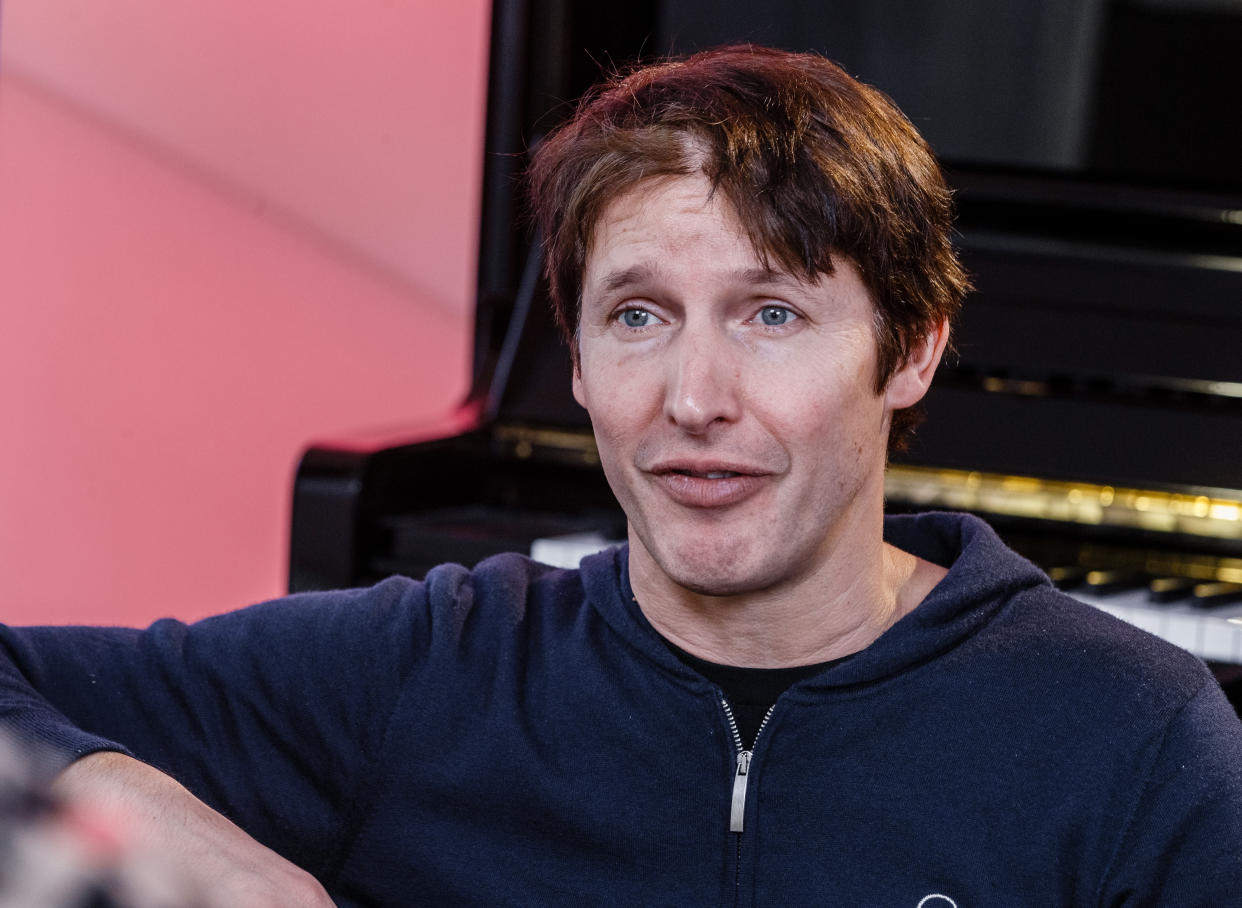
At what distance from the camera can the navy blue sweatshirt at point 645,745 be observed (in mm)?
1144

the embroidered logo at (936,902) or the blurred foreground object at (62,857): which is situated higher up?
the blurred foreground object at (62,857)

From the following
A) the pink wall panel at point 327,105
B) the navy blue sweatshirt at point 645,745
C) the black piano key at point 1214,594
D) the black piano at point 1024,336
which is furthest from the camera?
the pink wall panel at point 327,105

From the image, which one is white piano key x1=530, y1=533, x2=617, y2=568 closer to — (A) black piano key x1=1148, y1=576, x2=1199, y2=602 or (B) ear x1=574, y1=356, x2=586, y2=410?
(B) ear x1=574, y1=356, x2=586, y2=410

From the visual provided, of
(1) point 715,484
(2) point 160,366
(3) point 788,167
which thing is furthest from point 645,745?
(2) point 160,366

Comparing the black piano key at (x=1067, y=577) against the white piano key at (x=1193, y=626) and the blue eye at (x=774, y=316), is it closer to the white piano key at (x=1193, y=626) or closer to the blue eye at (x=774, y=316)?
the white piano key at (x=1193, y=626)

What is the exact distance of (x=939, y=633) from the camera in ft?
4.04

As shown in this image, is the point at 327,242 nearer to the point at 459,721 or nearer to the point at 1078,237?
the point at 1078,237

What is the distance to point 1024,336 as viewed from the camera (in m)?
2.16

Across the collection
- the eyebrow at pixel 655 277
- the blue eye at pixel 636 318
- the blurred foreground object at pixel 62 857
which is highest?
the eyebrow at pixel 655 277

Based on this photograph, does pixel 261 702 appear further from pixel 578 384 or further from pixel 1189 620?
pixel 1189 620

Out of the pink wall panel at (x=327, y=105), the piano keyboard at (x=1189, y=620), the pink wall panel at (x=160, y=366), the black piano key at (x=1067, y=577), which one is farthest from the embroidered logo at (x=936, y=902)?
the pink wall panel at (x=327, y=105)

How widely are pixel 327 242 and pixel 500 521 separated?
1.29 metres

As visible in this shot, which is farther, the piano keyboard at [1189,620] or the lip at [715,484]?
the piano keyboard at [1189,620]

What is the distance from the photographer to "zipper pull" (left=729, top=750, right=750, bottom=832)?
1.21m
